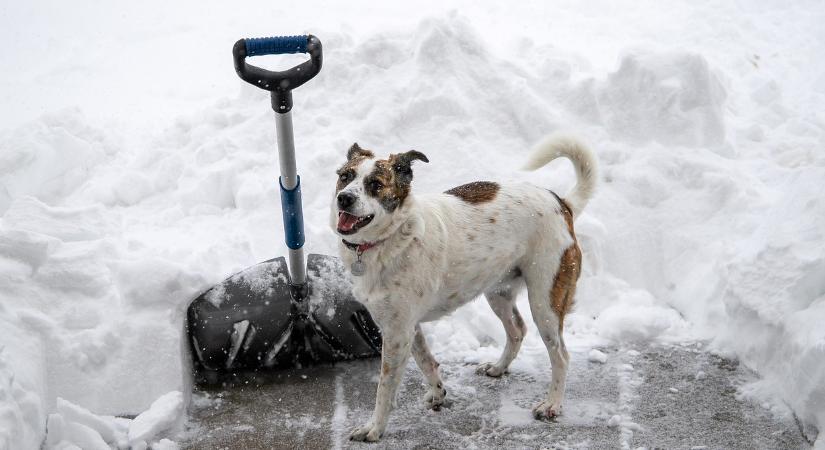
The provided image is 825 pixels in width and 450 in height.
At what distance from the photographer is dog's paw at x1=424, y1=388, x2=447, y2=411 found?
332 cm

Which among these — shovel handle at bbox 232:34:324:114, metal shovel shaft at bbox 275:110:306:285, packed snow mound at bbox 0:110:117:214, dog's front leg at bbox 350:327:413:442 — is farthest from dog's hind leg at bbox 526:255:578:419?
packed snow mound at bbox 0:110:117:214

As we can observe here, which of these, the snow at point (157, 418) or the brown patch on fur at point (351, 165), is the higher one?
the brown patch on fur at point (351, 165)

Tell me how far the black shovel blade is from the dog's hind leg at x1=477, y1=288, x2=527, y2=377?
0.61 metres

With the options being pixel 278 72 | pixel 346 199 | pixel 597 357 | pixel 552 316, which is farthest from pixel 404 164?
pixel 597 357

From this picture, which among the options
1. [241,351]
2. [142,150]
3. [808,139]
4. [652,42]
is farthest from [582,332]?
[652,42]

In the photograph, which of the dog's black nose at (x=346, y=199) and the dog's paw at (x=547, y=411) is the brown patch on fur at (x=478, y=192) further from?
the dog's paw at (x=547, y=411)

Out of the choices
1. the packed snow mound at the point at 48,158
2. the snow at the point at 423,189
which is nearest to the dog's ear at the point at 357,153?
the snow at the point at 423,189

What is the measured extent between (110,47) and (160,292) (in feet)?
22.2

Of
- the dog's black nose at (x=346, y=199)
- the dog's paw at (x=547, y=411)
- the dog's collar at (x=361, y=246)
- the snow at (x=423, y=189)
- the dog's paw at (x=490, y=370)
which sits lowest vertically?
the dog's paw at (x=490, y=370)

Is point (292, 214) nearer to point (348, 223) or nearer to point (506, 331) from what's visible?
point (348, 223)

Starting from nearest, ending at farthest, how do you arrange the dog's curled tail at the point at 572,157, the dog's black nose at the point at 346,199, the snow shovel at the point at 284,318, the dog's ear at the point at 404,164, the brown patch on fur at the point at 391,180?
the dog's black nose at the point at 346,199 < the brown patch on fur at the point at 391,180 < the dog's ear at the point at 404,164 < the dog's curled tail at the point at 572,157 < the snow shovel at the point at 284,318

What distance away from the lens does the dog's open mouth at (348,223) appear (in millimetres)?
2730

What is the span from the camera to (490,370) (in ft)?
11.8

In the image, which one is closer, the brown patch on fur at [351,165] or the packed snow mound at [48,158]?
the brown patch on fur at [351,165]
